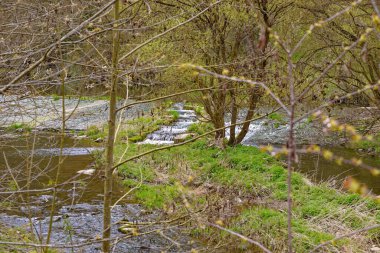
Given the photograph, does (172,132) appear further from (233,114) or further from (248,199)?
(248,199)

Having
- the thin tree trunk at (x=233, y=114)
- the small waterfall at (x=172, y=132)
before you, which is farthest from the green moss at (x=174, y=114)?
the thin tree trunk at (x=233, y=114)

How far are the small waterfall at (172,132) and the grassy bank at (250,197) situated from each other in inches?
53.0

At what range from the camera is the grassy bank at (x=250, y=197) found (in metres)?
6.97

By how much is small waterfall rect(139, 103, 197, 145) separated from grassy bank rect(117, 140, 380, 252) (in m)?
1.35

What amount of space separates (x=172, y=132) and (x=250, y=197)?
6.49m

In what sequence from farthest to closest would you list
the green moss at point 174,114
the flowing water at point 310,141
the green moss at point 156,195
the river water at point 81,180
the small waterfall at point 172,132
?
the green moss at point 174,114 < the small waterfall at point 172,132 < the flowing water at point 310,141 < the green moss at point 156,195 < the river water at point 81,180

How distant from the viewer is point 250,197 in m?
8.68

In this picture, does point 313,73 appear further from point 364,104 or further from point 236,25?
point 364,104

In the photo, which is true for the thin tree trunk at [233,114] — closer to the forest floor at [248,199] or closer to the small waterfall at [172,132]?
the forest floor at [248,199]

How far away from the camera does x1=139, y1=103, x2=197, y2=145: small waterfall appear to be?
14180 millimetres

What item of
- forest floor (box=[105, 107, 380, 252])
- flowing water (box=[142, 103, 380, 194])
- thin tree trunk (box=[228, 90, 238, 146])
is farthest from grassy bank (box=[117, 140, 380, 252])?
flowing water (box=[142, 103, 380, 194])

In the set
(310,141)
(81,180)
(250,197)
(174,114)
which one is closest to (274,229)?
(250,197)

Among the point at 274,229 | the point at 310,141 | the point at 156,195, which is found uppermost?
the point at 310,141

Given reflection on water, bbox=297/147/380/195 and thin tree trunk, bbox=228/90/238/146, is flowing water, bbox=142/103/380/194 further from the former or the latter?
thin tree trunk, bbox=228/90/238/146
